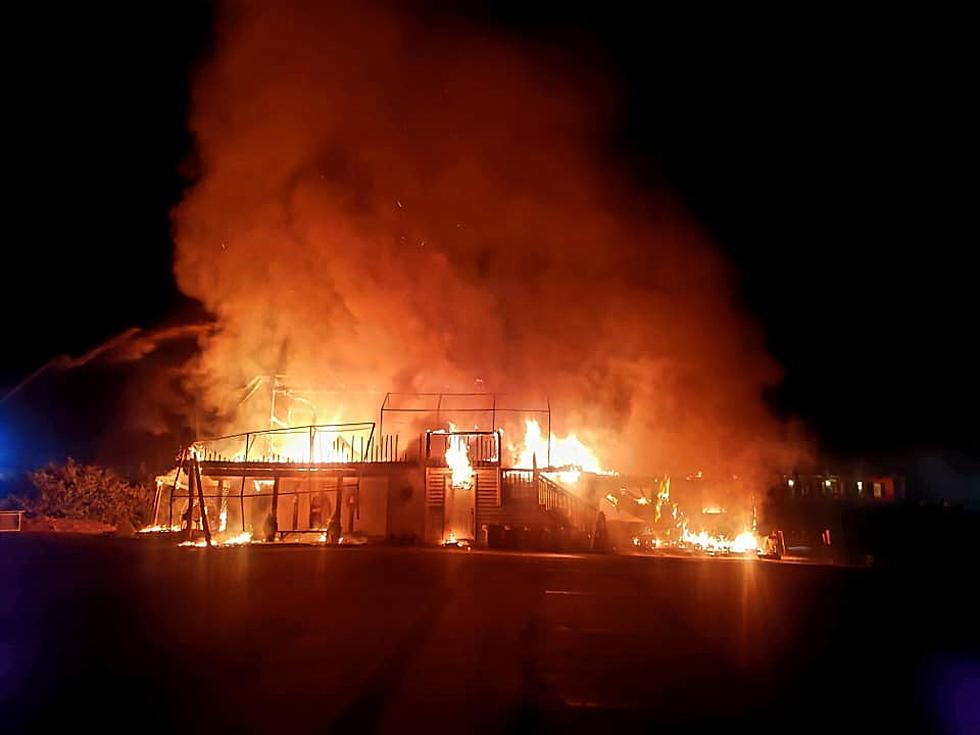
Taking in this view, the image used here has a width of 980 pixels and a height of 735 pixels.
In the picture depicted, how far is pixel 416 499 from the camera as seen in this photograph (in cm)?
2678

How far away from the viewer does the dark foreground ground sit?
6691mm

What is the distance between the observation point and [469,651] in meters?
8.91

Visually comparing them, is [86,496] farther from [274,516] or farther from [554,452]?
[554,452]

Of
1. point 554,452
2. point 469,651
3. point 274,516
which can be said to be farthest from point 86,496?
point 469,651

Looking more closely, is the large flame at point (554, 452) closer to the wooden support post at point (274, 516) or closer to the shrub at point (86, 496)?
the wooden support post at point (274, 516)

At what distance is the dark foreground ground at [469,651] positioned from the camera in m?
6.69

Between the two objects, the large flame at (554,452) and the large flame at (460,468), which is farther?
the large flame at (554,452)

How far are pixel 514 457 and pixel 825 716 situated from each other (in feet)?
74.9

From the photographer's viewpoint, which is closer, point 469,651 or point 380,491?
point 469,651

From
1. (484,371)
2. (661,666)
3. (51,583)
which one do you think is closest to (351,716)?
(661,666)

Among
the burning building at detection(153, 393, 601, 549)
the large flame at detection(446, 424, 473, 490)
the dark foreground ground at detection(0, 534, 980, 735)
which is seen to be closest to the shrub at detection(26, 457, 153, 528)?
the burning building at detection(153, 393, 601, 549)

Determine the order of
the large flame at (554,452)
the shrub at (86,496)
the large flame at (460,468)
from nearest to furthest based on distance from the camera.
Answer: the large flame at (460,468)
the large flame at (554,452)
the shrub at (86,496)

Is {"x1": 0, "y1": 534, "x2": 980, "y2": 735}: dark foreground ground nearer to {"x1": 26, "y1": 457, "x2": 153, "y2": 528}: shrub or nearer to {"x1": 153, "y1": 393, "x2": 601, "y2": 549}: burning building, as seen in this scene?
{"x1": 153, "y1": 393, "x2": 601, "y2": 549}: burning building

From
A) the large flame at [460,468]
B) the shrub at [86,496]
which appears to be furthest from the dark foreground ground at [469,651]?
the shrub at [86,496]
